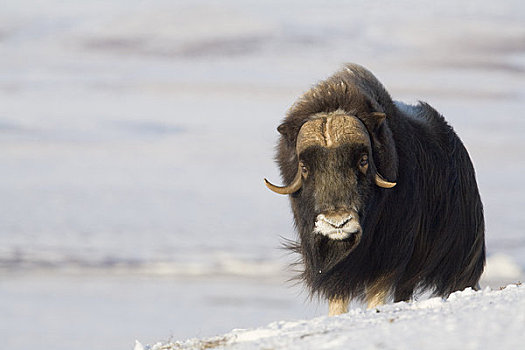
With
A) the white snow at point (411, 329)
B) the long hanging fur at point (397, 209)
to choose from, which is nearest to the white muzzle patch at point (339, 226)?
the long hanging fur at point (397, 209)

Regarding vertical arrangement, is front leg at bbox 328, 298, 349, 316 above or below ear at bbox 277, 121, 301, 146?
below

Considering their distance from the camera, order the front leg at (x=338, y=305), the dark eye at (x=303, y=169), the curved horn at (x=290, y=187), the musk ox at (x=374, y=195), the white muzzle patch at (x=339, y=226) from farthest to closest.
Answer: the front leg at (x=338, y=305)
the curved horn at (x=290, y=187)
the dark eye at (x=303, y=169)
the musk ox at (x=374, y=195)
the white muzzle patch at (x=339, y=226)

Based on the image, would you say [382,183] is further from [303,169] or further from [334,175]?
[303,169]

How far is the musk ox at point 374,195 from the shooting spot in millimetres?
6457

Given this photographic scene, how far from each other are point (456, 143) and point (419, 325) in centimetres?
386

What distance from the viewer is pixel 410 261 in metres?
7.58

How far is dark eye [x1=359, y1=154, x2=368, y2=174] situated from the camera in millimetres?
6492

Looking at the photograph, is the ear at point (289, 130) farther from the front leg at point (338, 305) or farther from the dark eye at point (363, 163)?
the front leg at point (338, 305)

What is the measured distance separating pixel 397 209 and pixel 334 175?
3.08 ft

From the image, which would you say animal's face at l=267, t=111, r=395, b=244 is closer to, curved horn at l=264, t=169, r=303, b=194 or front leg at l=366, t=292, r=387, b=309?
curved horn at l=264, t=169, r=303, b=194

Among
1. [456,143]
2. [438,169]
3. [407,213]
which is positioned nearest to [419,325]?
[407,213]

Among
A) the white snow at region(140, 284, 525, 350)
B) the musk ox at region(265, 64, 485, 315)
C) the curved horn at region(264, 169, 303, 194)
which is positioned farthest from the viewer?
the curved horn at region(264, 169, 303, 194)

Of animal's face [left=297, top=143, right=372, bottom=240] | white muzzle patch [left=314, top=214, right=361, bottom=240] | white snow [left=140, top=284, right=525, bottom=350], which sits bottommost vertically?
white snow [left=140, top=284, right=525, bottom=350]

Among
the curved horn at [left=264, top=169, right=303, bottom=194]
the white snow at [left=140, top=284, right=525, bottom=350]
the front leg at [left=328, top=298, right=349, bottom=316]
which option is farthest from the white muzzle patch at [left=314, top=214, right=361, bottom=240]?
the front leg at [left=328, top=298, right=349, bottom=316]
